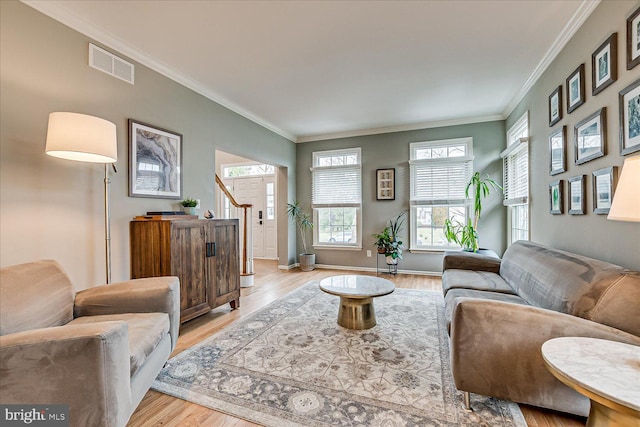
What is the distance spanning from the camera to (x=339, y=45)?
103 inches

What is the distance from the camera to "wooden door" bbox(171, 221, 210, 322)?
2.54m

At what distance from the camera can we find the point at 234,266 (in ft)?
10.8

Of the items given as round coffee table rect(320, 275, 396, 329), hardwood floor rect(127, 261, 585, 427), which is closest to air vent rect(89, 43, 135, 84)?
hardwood floor rect(127, 261, 585, 427)

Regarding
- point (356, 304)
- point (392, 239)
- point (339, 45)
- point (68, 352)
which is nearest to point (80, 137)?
point (68, 352)

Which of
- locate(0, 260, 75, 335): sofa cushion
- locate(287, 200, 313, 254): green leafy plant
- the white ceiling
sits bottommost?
locate(0, 260, 75, 335): sofa cushion

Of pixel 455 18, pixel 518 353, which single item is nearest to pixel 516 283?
pixel 518 353

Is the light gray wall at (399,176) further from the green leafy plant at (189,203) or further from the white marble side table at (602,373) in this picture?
the white marble side table at (602,373)

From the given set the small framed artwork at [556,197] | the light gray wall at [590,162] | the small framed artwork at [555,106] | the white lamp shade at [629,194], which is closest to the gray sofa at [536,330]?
the light gray wall at [590,162]

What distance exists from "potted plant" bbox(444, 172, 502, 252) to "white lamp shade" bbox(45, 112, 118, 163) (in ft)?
14.3

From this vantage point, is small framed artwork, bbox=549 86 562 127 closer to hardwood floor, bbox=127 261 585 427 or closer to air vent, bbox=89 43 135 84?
hardwood floor, bbox=127 261 585 427

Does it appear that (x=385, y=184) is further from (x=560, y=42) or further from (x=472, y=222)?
(x=560, y=42)

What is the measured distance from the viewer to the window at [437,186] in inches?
187

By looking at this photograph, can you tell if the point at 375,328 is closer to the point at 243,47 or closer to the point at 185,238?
the point at 185,238

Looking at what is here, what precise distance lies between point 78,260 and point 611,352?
340 centimetres
